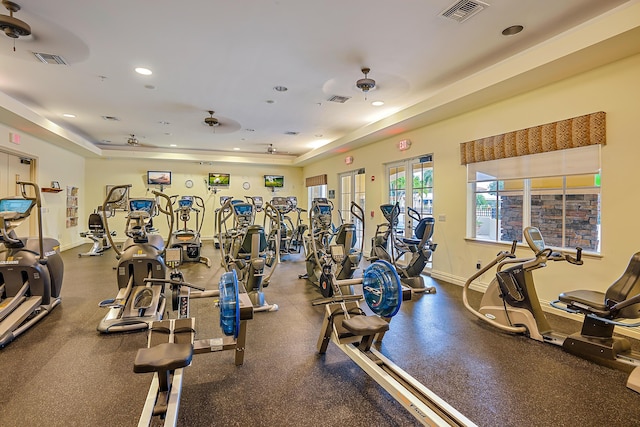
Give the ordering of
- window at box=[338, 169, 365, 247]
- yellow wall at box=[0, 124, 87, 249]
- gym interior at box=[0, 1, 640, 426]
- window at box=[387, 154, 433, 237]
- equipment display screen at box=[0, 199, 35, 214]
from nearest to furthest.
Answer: gym interior at box=[0, 1, 640, 426] < equipment display screen at box=[0, 199, 35, 214] < window at box=[387, 154, 433, 237] < yellow wall at box=[0, 124, 87, 249] < window at box=[338, 169, 365, 247]

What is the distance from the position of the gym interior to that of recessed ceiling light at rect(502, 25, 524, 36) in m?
0.45

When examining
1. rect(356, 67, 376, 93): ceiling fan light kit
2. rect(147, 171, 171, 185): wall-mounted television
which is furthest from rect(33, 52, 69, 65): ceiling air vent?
rect(147, 171, 171, 185): wall-mounted television

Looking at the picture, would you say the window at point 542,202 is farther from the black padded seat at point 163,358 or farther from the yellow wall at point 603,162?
the black padded seat at point 163,358

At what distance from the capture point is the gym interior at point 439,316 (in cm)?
215

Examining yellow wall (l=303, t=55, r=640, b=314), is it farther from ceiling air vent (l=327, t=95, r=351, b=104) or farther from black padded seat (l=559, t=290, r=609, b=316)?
ceiling air vent (l=327, t=95, r=351, b=104)

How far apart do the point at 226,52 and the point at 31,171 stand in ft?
20.9

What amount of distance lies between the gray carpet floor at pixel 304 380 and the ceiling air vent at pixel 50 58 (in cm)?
311

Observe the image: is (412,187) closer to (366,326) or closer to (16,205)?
(366,326)

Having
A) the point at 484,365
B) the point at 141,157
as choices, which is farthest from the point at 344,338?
the point at 141,157

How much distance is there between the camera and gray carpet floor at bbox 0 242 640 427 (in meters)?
2.05

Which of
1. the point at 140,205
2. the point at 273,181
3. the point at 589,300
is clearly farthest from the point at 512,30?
the point at 273,181

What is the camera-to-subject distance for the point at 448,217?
18.5 feet

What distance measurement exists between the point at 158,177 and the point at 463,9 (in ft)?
34.6

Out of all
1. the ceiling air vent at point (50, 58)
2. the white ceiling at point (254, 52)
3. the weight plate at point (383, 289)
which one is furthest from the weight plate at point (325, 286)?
the ceiling air vent at point (50, 58)
